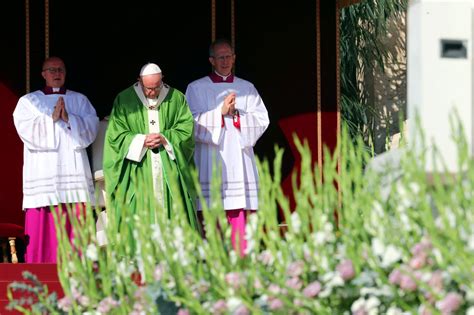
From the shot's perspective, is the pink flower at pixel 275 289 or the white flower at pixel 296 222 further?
the white flower at pixel 296 222

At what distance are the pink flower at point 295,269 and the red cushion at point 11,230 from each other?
6.24 m

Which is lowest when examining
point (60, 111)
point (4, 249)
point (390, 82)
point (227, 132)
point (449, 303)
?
point (4, 249)

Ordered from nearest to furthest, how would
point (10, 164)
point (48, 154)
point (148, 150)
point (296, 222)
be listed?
point (296, 222) → point (148, 150) → point (48, 154) → point (10, 164)

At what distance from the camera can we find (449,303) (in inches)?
177

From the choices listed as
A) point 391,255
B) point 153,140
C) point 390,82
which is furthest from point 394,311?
point 390,82

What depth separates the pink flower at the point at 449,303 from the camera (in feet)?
14.8

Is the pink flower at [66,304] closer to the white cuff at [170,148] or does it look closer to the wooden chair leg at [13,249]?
the white cuff at [170,148]

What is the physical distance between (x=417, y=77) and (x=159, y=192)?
15.9 feet

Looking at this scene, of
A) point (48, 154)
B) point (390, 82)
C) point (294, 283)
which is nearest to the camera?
point (294, 283)

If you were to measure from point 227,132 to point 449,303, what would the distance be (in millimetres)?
6515

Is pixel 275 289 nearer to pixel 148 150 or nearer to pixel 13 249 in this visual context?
pixel 148 150

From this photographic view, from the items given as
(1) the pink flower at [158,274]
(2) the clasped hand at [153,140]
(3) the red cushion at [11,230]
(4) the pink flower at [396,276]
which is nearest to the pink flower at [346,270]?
(4) the pink flower at [396,276]

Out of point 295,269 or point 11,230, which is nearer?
point 295,269

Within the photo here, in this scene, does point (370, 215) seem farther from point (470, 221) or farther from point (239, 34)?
point (239, 34)
